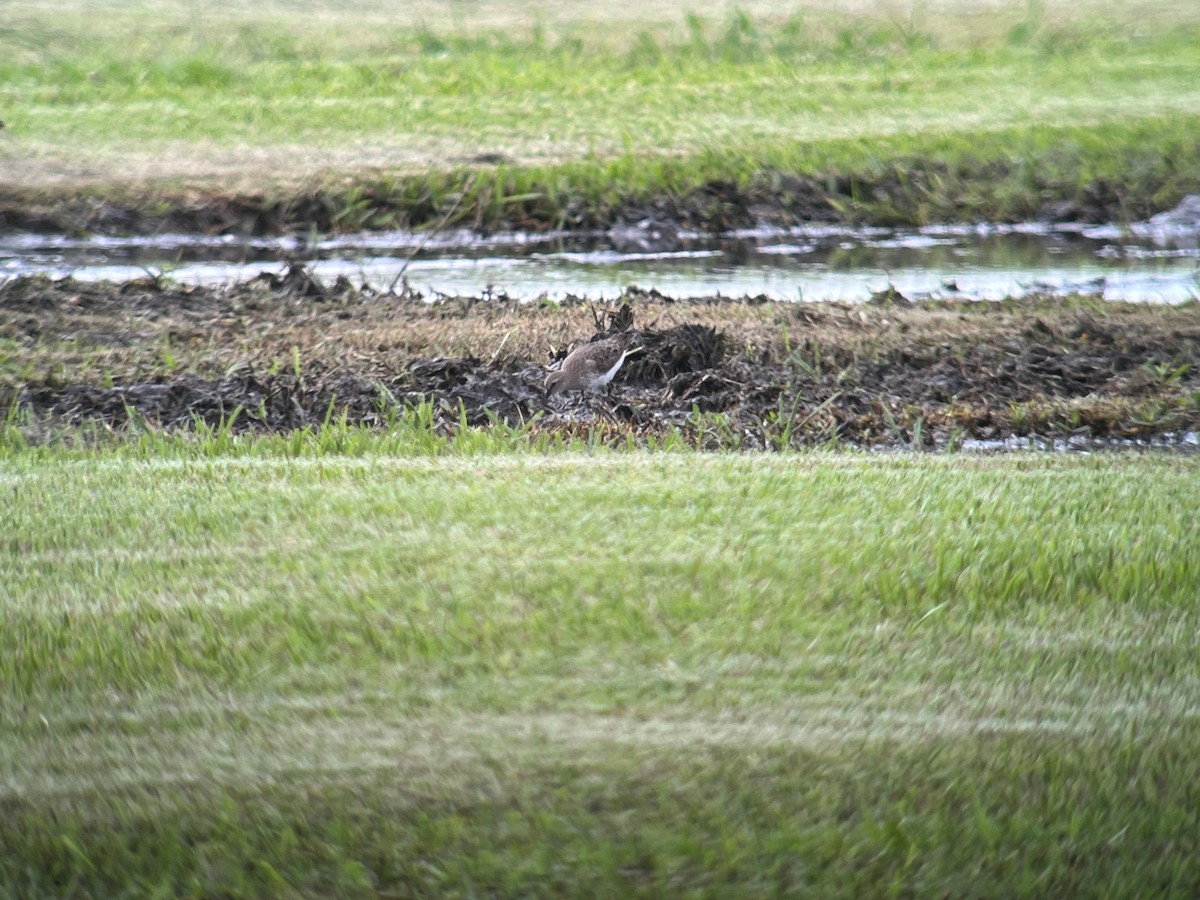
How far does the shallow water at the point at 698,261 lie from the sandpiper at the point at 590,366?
226 cm

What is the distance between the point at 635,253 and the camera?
1000 cm

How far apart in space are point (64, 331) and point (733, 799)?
5.40 meters

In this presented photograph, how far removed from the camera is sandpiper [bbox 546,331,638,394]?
5605mm

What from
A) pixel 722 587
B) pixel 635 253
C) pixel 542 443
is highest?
pixel 722 587

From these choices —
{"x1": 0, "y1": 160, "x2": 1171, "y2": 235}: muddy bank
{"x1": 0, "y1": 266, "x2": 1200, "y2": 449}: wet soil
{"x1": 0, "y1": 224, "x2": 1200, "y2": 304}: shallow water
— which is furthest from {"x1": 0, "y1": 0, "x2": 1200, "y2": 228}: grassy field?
{"x1": 0, "y1": 266, "x2": 1200, "y2": 449}: wet soil

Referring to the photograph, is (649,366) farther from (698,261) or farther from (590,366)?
(698,261)

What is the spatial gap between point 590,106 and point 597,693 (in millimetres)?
11106

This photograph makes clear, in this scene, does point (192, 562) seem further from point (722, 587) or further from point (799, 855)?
point (799, 855)

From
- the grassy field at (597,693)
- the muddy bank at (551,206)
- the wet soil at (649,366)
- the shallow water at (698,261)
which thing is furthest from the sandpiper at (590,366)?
the muddy bank at (551,206)

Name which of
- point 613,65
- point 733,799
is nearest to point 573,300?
point 733,799

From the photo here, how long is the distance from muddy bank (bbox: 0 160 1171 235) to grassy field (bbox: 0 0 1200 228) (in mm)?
30

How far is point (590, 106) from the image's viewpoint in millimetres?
13188

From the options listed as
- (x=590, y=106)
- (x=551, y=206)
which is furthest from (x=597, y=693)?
(x=590, y=106)

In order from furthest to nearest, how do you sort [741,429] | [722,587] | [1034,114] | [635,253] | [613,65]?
1. [613,65]
2. [1034,114]
3. [635,253]
4. [741,429]
5. [722,587]
